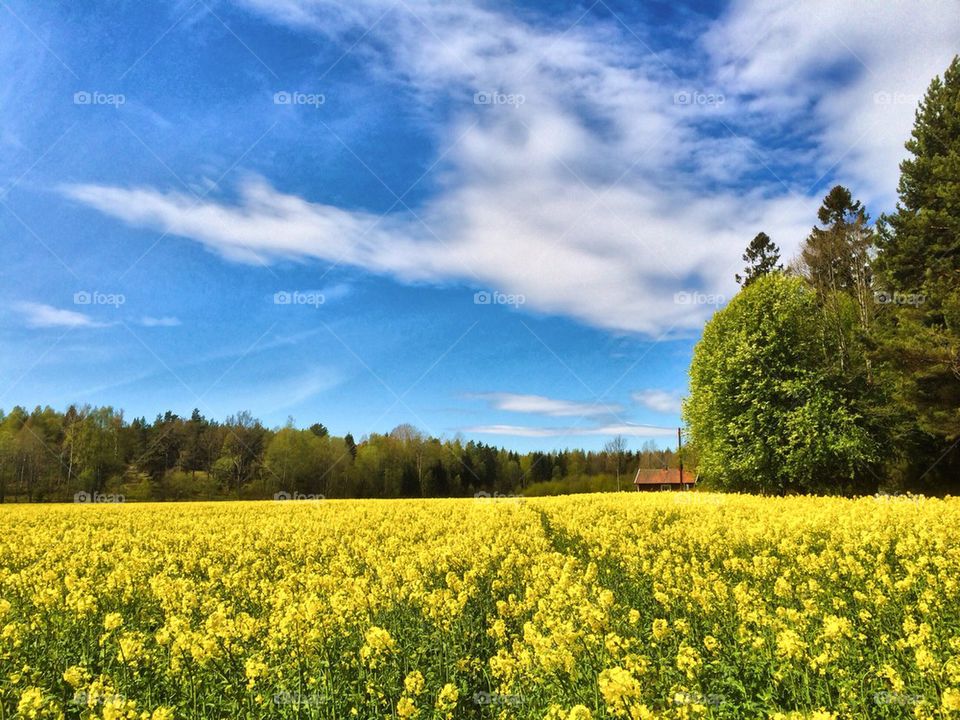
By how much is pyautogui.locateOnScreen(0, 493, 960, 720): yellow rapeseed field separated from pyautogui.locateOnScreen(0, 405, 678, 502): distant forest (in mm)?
60216

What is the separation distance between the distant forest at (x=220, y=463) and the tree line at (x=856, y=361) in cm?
4618

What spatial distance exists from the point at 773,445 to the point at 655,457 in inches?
3339

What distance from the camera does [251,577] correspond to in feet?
30.4

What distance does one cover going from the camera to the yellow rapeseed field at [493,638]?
4.62 metres

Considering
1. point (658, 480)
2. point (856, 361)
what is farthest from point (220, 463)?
point (856, 361)

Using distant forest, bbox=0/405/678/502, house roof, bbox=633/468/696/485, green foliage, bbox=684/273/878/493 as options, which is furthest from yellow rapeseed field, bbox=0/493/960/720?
house roof, bbox=633/468/696/485

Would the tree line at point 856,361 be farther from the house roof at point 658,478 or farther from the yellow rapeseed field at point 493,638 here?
the house roof at point 658,478

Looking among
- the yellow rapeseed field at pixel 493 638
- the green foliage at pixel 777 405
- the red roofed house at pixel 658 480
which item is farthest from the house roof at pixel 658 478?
the yellow rapeseed field at pixel 493 638

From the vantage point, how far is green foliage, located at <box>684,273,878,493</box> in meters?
29.4

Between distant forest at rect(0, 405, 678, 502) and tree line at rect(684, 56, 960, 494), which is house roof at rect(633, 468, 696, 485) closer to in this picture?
distant forest at rect(0, 405, 678, 502)

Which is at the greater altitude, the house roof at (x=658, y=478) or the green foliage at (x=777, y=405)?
the green foliage at (x=777, y=405)

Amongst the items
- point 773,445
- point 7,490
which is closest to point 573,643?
point 773,445

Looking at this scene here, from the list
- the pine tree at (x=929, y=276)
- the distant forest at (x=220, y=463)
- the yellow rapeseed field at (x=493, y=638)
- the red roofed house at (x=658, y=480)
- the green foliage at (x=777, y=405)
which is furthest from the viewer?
the red roofed house at (x=658, y=480)

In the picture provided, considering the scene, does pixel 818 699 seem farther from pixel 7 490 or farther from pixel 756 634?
pixel 7 490
